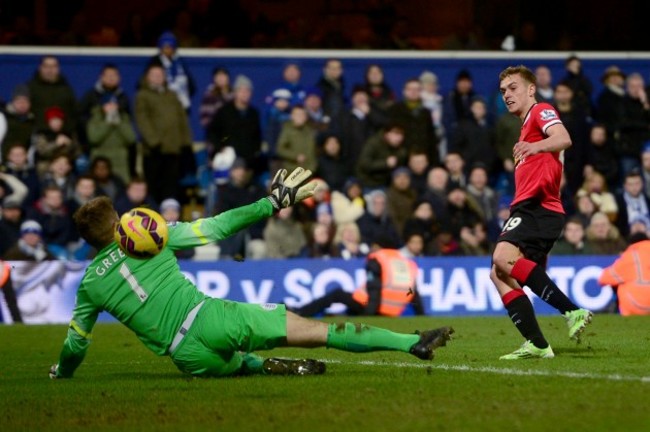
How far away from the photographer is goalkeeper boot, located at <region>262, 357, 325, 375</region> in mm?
9734

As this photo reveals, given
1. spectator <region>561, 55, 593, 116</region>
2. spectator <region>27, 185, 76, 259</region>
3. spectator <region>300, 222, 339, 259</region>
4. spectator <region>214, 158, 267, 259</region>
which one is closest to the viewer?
spectator <region>27, 185, 76, 259</region>

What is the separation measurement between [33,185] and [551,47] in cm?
1026

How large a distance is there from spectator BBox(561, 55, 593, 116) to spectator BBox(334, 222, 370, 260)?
495 cm

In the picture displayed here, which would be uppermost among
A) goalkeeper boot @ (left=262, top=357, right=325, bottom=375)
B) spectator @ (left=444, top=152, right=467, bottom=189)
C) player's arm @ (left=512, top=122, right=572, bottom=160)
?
spectator @ (left=444, top=152, right=467, bottom=189)

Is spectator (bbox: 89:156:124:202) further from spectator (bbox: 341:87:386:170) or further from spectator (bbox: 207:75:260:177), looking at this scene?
spectator (bbox: 341:87:386:170)

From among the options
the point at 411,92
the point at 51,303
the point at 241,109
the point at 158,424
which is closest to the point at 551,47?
the point at 411,92

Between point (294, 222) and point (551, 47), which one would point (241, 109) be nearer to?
point (294, 222)

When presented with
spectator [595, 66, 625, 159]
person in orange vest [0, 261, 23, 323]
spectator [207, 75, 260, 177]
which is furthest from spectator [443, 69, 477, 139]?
Result: person in orange vest [0, 261, 23, 323]

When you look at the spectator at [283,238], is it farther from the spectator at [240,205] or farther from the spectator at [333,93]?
the spectator at [333,93]

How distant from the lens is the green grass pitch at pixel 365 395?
7438mm

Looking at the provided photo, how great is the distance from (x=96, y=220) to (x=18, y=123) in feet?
37.3

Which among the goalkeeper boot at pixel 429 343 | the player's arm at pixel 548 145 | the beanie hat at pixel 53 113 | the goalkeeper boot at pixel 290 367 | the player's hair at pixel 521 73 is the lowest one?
the goalkeeper boot at pixel 290 367

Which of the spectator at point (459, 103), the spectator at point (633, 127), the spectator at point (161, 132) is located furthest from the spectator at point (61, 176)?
the spectator at point (633, 127)

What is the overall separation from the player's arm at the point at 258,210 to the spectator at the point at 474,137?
1292 centimetres
